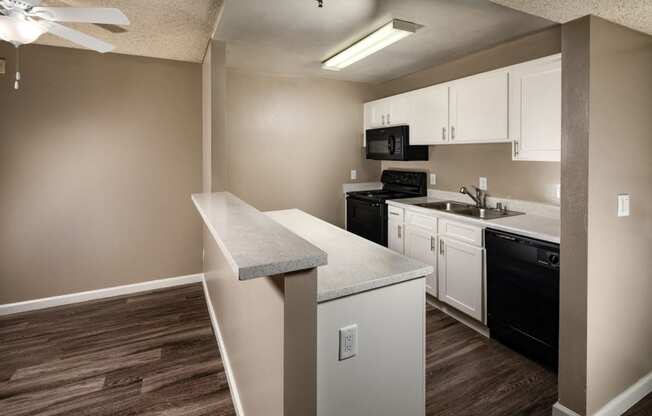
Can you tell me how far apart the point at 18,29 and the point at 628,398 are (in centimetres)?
393

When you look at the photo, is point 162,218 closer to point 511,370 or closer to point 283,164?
point 283,164

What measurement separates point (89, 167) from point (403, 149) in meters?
3.17

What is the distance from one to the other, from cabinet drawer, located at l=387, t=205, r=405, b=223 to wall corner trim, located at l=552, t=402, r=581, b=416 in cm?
198

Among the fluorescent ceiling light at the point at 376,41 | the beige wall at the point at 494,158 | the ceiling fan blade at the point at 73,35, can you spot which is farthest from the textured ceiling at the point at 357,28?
the ceiling fan blade at the point at 73,35

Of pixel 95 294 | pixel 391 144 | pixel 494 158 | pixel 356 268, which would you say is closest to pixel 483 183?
pixel 494 158

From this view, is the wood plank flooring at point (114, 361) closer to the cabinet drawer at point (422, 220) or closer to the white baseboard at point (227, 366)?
the white baseboard at point (227, 366)

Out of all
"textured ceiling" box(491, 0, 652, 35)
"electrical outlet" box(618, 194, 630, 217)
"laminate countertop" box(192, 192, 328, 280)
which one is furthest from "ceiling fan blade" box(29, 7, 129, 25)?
"electrical outlet" box(618, 194, 630, 217)

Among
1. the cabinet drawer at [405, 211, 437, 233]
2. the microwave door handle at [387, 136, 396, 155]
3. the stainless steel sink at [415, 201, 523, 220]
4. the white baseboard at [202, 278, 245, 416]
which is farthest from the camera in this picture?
the microwave door handle at [387, 136, 396, 155]

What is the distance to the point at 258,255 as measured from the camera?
3.71ft

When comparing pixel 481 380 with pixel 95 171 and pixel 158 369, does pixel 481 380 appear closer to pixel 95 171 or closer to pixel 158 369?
pixel 158 369

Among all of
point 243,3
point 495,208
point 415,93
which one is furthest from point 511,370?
point 243,3

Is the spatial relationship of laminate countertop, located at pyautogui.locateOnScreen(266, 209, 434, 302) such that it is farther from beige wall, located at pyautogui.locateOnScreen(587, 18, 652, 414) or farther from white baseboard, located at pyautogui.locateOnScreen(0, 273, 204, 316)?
white baseboard, located at pyautogui.locateOnScreen(0, 273, 204, 316)

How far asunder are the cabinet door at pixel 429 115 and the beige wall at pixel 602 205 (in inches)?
62.9

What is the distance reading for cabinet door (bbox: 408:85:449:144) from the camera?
3.49 meters
